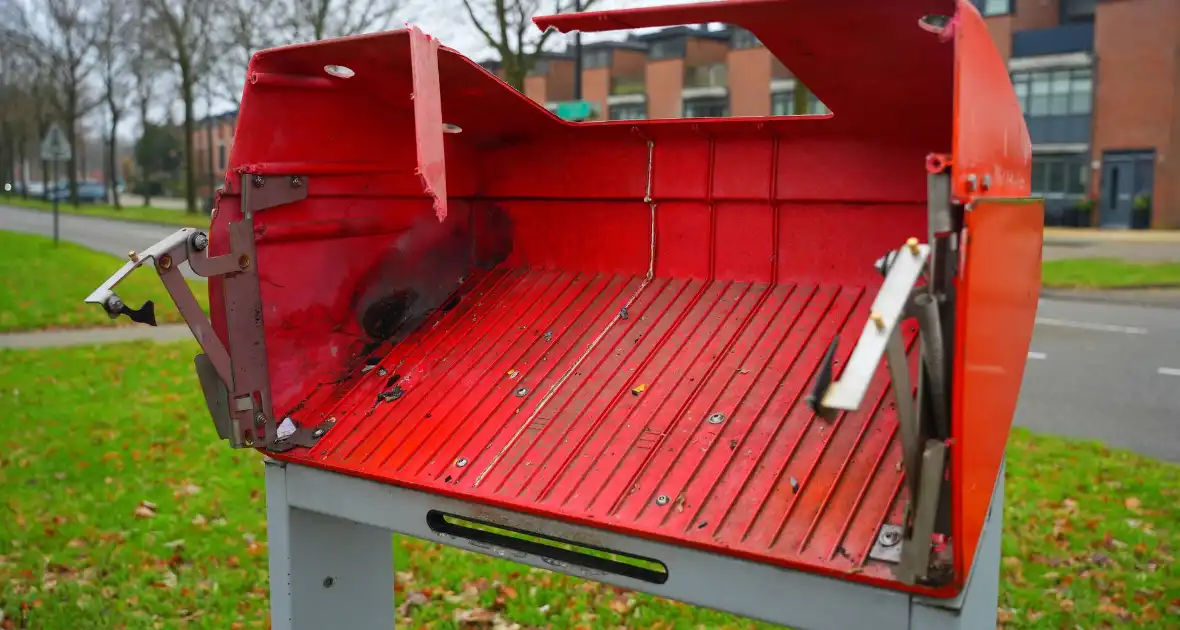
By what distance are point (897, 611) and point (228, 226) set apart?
219 cm

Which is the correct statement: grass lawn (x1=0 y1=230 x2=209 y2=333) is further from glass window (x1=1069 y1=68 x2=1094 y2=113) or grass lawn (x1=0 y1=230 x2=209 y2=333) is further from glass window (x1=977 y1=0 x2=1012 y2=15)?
glass window (x1=977 y1=0 x2=1012 y2=15)

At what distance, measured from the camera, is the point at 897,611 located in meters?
1.98

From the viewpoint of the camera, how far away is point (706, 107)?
40.4 meters

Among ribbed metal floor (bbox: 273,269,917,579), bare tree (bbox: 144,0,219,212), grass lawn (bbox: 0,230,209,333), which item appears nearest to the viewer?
ribbed metal floor (bbox: 273,269,917,579)

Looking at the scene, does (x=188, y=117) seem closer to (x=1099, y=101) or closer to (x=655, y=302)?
(x=1099, y=101)

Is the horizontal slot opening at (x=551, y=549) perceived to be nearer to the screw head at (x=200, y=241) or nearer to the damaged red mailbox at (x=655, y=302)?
the damaged red mailbox at (x=655, y=302)

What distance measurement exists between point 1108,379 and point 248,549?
7.72 meters

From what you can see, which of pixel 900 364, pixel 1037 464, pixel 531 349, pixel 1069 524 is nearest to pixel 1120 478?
pixel 1037 464

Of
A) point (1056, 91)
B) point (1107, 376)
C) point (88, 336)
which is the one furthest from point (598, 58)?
point (1107, 376)

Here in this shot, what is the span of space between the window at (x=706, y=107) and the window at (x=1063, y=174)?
41.8 ft

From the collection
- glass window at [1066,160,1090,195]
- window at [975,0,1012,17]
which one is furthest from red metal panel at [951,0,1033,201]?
window at [975,0,1012,17]

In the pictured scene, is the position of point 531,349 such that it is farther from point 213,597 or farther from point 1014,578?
point 1014,578

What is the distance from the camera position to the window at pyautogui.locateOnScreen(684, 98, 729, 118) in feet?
130

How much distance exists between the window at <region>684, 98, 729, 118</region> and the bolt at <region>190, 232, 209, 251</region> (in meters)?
38.0
